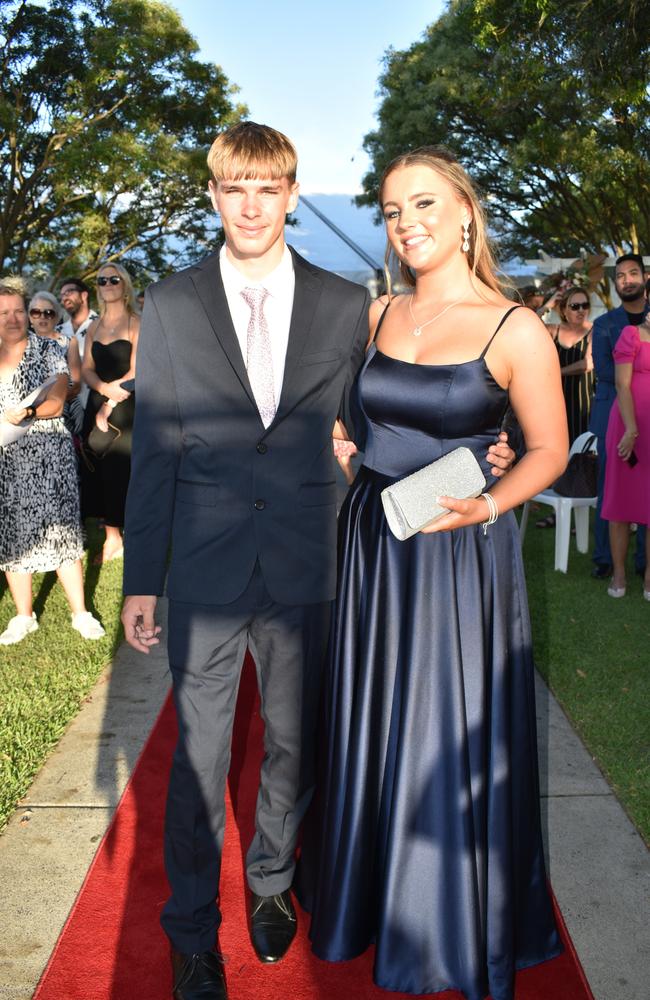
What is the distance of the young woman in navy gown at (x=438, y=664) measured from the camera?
267 cm

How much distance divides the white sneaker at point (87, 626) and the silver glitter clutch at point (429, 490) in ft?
12.9

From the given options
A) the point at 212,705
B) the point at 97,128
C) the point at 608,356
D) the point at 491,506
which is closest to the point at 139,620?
the point at 212,705

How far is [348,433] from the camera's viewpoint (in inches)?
119

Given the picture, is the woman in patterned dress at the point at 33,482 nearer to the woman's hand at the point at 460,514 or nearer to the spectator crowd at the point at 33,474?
the spectator crowd at the point at 33,474

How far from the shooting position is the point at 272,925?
9.70 feet

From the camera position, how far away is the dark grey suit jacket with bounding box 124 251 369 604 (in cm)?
260

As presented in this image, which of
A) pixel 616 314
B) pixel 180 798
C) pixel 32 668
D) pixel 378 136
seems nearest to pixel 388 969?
pixel 180 798

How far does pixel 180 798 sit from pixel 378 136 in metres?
28.8

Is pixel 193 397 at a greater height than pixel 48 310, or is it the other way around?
pixel 48 310

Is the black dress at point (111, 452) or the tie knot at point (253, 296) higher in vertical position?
the tie knot at point (253, 296)

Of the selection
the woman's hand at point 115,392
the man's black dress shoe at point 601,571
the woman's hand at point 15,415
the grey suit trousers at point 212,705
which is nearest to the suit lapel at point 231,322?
the grey suit trousers at point 212,705

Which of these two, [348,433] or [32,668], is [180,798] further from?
[32,668]

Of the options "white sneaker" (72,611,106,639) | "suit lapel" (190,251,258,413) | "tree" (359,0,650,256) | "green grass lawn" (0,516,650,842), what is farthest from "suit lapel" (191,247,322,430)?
"tree" (359,0,650,256)

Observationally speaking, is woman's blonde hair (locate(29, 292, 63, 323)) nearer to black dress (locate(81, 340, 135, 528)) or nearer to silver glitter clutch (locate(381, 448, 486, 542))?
black dress (locate(81, 340, 135, 528))
